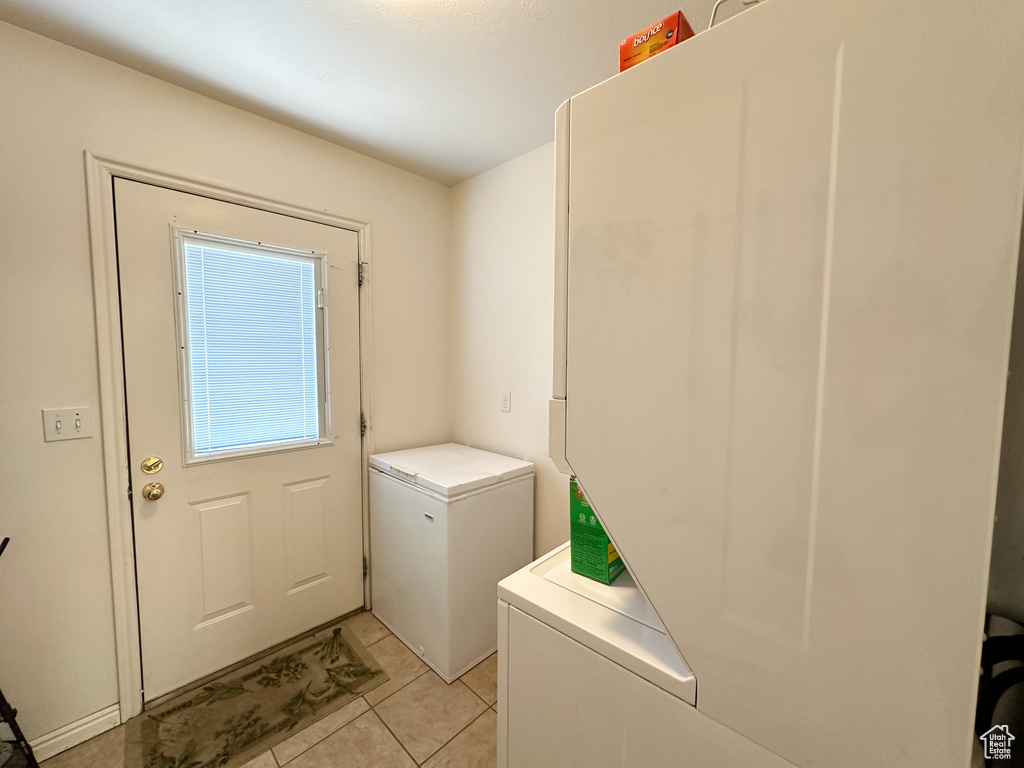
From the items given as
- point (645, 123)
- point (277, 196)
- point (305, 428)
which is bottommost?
point (305, 428)

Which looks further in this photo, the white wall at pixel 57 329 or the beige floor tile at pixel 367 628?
the beige floor tile at pixel 367 628

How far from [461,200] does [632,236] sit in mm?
1993

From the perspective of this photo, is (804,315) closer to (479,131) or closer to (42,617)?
(479,131)

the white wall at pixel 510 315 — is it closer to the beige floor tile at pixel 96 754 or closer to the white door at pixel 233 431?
the white door at pixel 233 431

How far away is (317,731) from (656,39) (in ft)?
7.52

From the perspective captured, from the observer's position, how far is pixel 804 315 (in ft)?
1.70

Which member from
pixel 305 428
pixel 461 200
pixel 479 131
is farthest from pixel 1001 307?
pixel 461 200

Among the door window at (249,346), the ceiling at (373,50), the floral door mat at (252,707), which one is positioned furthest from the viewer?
the door window at (249,346)

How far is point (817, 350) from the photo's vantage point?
51 cm

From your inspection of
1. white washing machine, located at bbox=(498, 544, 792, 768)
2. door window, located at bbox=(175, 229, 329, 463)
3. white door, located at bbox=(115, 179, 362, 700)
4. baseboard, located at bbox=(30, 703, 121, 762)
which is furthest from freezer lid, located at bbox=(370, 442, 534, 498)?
baseboard, located at bbox=(30, 703, 121, 762)

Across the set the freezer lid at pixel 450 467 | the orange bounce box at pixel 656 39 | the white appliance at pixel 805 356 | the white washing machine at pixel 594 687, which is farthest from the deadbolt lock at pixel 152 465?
the orange bounce box at pixel 656 39

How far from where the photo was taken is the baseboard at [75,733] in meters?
1.37

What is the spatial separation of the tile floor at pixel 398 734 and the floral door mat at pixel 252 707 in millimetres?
52

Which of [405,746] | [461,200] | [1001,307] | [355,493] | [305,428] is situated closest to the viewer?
[1001,307]
